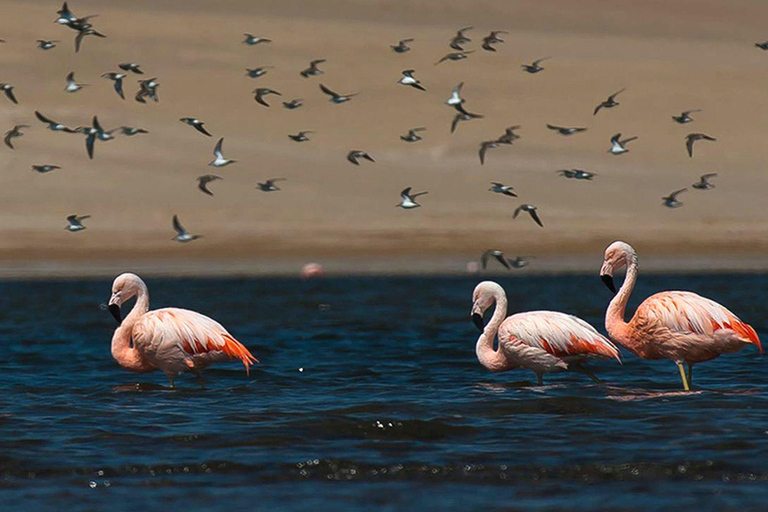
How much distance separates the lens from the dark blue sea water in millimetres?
10383

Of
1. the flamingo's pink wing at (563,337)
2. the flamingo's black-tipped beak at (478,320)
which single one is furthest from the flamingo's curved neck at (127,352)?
the flamingo's pink wing at (563,337)

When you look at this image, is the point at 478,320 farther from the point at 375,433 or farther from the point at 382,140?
the point at 382,140

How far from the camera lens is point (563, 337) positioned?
15.8 metres

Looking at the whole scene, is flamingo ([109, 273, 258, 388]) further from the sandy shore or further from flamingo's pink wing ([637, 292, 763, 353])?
the sandy shore

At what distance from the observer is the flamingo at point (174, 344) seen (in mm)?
16203

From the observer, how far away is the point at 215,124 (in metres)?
73.6

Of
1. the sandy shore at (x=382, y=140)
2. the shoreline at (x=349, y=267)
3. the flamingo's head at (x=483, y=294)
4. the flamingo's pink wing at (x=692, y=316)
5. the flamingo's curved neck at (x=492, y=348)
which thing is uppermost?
the flamingo's pink wing at (x=692, y=316)

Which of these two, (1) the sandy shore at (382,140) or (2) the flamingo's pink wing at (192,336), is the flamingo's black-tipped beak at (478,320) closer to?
(2) the flamingo's pink wing at (192,336)

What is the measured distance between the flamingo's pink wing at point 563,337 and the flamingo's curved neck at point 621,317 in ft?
0.49

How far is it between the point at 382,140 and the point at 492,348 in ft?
186

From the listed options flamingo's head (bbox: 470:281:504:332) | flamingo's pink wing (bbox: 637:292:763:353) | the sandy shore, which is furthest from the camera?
the sandy shore

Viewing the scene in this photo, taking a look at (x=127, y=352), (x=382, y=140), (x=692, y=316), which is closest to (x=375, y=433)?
(x=692, y=316)

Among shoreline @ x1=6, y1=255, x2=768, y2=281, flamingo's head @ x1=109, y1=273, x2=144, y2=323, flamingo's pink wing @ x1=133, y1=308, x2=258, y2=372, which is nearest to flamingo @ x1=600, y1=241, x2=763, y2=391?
flamingo's pink wing @ x1=133, y1=308, x2=258, y2=372

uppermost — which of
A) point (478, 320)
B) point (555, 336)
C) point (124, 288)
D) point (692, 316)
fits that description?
point (692, 316)
